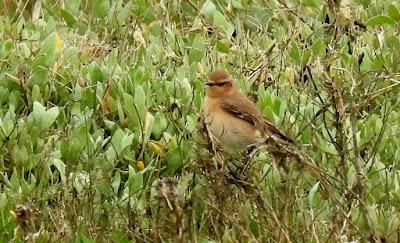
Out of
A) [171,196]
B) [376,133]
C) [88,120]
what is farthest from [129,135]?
[171,196]

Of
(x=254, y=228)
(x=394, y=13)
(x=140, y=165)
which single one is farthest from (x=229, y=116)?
(x=394, y=13)

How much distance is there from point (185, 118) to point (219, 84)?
307mm

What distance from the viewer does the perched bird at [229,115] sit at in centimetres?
756

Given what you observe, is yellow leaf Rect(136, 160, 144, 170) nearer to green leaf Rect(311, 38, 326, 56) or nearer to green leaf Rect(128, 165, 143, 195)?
green leaf Rect(128, 165, 143, 195)

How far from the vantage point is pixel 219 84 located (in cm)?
778

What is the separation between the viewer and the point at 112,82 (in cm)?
791

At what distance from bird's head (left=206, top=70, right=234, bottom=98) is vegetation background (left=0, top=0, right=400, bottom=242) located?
0.19 meters

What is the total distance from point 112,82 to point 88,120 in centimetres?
51

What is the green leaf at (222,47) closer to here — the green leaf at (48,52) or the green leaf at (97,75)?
the green leaf at (97,75)

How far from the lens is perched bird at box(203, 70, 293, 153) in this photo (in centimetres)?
756

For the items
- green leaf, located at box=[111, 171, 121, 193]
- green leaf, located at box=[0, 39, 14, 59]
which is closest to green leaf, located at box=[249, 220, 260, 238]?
green leaf, located at box=[111, 171, 121, 193]

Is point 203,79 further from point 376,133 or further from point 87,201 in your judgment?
point 87,201

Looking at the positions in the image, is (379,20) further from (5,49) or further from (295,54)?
(5,49)

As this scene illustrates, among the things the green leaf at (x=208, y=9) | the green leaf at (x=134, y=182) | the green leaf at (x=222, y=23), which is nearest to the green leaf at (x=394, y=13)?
the green leaf at (x=222, y=23)
